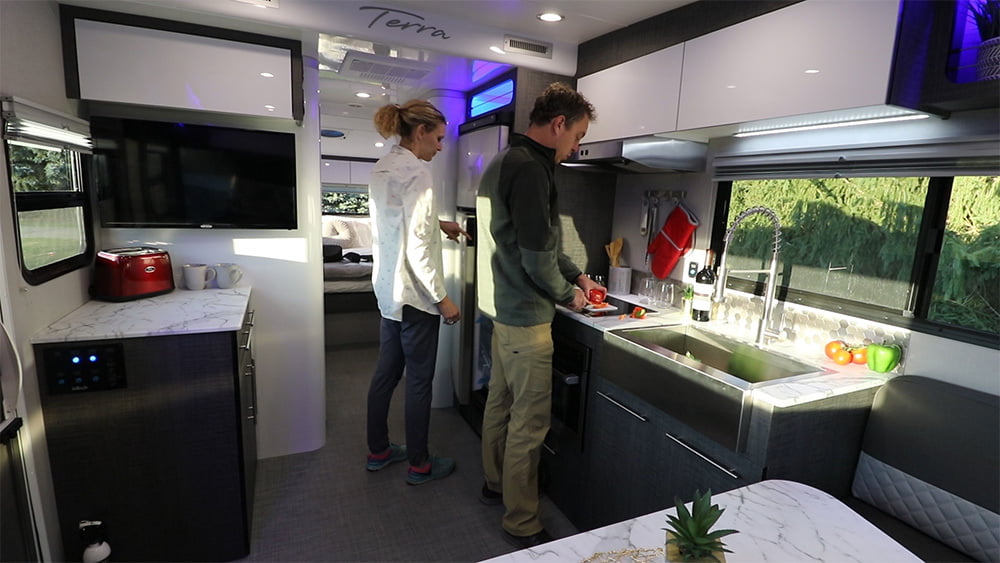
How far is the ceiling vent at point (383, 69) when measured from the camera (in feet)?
8.59

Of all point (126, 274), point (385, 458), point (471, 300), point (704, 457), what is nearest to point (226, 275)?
point (126, 274)

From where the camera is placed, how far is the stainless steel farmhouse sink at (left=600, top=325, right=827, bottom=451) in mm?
1485

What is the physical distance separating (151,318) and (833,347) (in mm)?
2487

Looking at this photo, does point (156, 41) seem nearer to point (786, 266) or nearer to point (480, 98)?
point (480, 98)

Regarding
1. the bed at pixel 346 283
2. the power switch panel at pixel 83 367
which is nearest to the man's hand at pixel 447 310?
the power switch panel at pixel 83 367

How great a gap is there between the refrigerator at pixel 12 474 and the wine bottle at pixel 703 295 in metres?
2.27

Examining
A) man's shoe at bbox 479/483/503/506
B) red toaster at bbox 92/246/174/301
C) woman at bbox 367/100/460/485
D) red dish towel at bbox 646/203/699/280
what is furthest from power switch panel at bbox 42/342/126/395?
red dish towel at bbox 646/203/699/280

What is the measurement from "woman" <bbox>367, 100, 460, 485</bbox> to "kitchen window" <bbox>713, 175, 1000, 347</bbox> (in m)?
1.40

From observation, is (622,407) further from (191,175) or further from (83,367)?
(191,175)

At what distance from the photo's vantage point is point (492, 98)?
2.84 meters

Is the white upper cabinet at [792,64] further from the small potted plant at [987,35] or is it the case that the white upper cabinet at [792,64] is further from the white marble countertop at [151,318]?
the white marble countertop at [151,318]

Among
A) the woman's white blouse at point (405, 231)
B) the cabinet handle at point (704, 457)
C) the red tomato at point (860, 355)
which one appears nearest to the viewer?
the cabinet handle at point (704, 457)

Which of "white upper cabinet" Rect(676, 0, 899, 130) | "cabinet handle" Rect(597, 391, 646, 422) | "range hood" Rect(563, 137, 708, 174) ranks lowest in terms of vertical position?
"cabinet handle" Rect(597, 391, 646, 422)

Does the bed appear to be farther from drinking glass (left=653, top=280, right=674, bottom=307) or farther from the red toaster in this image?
drinking glass (left=653, top=280, right=674, bottom=307)
